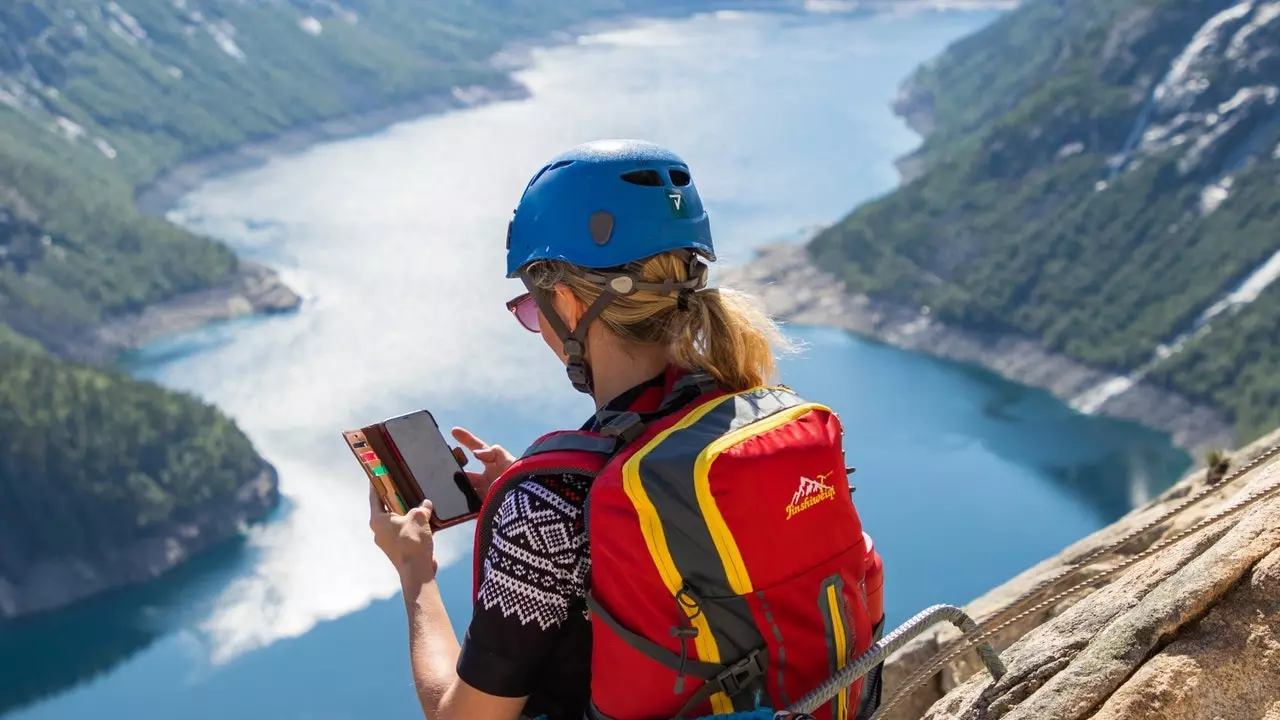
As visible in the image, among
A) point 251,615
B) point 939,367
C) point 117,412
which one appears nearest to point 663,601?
point 251,615

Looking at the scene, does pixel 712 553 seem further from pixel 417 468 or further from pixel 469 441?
pixel 469 441


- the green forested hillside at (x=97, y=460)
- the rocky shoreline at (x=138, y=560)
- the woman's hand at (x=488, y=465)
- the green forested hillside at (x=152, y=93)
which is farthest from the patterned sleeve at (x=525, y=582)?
the green forested hillside at (x=152, y=93)

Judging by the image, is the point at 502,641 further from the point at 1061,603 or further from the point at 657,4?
the point at 657,4

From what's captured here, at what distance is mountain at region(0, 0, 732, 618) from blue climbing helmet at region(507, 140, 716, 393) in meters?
71.1

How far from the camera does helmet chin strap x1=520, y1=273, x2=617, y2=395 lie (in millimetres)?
3225

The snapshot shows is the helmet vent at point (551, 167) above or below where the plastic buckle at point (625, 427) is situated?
above

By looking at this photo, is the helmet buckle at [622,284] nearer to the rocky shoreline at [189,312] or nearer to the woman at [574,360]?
the woman at [574,360]

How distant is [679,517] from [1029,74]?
147 meters

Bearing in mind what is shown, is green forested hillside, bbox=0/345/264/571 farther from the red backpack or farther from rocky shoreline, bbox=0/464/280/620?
the red backpack

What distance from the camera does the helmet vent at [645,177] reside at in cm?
334

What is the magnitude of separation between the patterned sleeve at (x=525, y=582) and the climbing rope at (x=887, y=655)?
587 mm

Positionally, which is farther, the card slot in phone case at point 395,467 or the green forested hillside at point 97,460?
the green forested hillside at point 97,460

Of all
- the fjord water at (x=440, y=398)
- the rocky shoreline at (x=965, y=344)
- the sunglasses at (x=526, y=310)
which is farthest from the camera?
the rocky shoreline at (x=965, y=344)

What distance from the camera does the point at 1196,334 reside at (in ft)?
304
